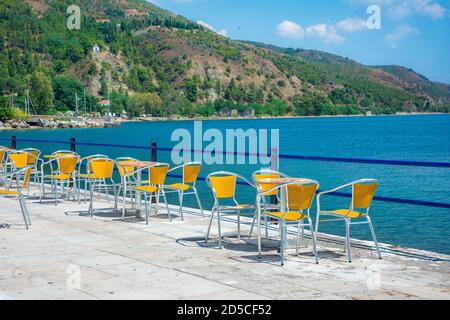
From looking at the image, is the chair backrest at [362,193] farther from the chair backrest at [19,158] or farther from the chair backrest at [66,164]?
the chair backrest at [19,158]

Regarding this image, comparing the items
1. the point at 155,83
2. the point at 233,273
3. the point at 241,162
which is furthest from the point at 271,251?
the point at 155,83

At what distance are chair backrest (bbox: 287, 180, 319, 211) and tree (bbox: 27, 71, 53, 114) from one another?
15086 centimetres

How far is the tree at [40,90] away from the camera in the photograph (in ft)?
495

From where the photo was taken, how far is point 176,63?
177375 mm

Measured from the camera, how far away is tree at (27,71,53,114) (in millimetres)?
150875

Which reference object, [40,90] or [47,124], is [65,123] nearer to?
[47,124]

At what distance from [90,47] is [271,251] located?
173m

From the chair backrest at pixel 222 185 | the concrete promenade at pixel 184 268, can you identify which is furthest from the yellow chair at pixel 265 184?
the concrete promenade at pixel 184 268

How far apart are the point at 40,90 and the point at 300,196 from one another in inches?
5999

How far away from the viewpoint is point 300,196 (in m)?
6.82

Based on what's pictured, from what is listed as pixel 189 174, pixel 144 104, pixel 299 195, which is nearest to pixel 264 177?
pixel 299 195

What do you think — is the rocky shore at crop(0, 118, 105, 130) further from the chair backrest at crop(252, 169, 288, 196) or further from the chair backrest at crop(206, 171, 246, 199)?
the chair backrest at crop(206, 171, 246, 199)

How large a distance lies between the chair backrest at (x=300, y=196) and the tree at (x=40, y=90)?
151m

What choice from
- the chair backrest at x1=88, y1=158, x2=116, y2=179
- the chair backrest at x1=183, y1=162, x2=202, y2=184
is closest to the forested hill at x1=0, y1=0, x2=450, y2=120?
the chair backrest at x1=88, y1=158, x2=116, y2=179
